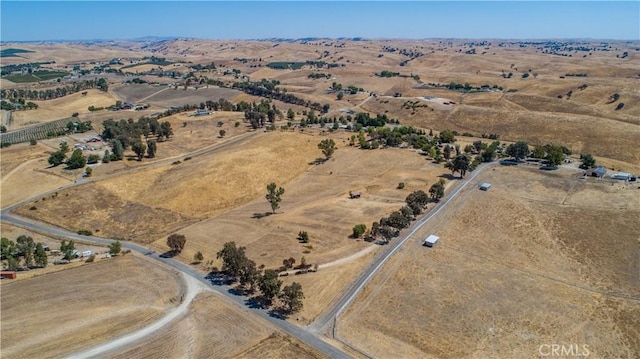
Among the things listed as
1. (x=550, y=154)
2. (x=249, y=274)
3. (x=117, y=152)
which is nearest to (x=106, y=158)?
(x=117, y=152)

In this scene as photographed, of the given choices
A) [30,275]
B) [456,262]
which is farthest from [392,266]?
[30,275]

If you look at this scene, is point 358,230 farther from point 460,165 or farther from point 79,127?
point 79,127

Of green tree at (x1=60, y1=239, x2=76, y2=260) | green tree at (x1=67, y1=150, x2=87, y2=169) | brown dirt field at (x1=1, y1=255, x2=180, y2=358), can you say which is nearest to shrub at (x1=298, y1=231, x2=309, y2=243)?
brown dirt field at (x1=1, y1=255, x2=180, y2=358)

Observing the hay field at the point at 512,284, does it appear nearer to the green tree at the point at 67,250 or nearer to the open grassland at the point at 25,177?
the green tree at the point at 67,250

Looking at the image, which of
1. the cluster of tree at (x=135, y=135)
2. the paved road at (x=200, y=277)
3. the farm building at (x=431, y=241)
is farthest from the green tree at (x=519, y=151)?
the cluster of tree at (x=135, y=135)

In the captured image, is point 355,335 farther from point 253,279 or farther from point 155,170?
point 155,170

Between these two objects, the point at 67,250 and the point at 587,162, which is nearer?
the point at 67,250
